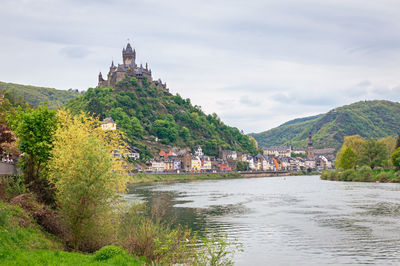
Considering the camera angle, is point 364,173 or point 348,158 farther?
point 348,158

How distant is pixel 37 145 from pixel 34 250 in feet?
43.2

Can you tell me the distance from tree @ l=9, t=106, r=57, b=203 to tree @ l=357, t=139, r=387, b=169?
96.4m

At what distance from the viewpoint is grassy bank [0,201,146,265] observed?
1588cm

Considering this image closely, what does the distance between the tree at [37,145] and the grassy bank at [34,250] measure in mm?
6810

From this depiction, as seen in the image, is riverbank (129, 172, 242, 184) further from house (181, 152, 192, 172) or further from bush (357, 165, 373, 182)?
bush (357, 165, 373, 182)

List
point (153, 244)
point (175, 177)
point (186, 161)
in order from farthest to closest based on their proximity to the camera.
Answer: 1. point (186, 161)
2. point (175, 177)
3. point (153, 244)

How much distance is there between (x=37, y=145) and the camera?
29516mm

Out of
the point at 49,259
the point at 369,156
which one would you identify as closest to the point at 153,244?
the point at 49,259

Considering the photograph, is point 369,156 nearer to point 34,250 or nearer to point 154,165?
point 154,165

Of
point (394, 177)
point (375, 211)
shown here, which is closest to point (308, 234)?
point (375, 211)

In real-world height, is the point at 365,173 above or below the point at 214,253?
above

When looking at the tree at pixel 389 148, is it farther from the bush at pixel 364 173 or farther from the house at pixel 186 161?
the house at pixel 186 161

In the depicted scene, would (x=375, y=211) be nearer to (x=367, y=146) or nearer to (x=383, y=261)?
(x=383, y=261)

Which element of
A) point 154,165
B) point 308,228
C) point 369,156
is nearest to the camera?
point 308,228
